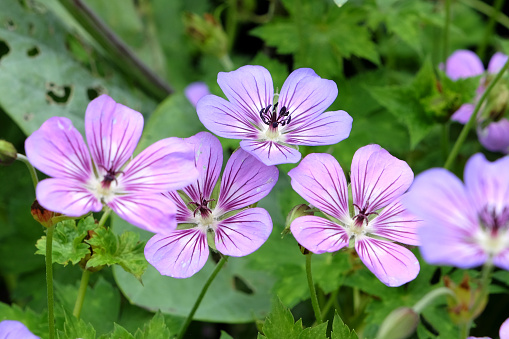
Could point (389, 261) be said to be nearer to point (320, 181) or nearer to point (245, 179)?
point (320, 181)

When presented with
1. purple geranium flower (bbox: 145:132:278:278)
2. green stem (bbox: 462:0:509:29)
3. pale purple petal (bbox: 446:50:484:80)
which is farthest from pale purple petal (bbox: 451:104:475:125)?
purple geranium flower (bbox: 145:132:278:278)

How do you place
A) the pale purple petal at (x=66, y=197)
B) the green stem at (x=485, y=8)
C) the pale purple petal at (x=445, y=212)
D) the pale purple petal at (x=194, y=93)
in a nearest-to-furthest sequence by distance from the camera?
the pale purple petal at (x=445, y=212) < the pale purple petal at (x=66, y=197) < the pale purple petal at (x=194, y=93) < the green stem at (x=485, y=8)

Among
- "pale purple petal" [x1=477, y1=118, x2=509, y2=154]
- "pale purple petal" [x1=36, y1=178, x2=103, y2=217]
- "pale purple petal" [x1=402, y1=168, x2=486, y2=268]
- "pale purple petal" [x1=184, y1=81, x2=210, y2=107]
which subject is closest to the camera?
"pale purple petal" [x1=402, y1=168, x2=486, y2=268]

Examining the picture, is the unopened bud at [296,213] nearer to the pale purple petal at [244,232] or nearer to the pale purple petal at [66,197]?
the pale purple petal at [244,232]

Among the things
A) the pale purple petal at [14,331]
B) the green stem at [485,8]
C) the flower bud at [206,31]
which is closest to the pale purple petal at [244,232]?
the pale purple petal at [14,331]

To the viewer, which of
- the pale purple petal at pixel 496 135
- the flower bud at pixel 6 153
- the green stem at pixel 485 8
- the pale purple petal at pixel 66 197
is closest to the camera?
the pale purple petal at pixel 66 197

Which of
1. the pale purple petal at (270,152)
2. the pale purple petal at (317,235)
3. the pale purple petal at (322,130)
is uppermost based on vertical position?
the pale purple petal at (322,130)

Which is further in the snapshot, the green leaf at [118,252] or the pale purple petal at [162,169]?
the green leaf at [118,252]

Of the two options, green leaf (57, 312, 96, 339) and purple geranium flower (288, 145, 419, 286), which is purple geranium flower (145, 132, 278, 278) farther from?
green leaf (57, 312, 96, 339)
